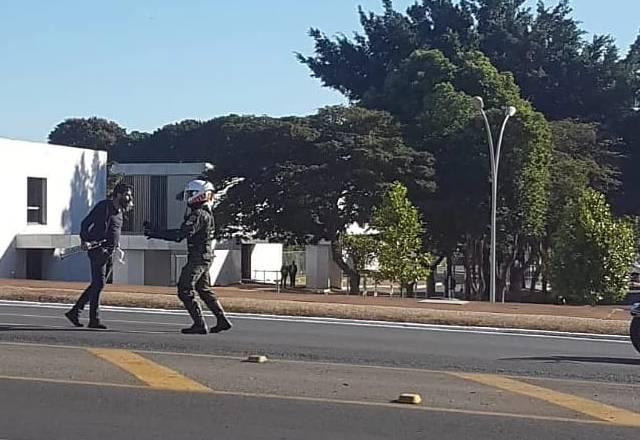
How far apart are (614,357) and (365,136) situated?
31.8m

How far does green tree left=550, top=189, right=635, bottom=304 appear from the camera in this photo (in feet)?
121

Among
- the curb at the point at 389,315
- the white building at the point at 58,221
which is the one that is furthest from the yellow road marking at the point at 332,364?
the white building at the point at 58,221

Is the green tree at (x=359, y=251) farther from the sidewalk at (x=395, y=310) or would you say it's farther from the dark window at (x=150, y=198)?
the sidewalk at (x=395, y=310)

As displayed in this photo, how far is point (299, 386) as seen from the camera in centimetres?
1007

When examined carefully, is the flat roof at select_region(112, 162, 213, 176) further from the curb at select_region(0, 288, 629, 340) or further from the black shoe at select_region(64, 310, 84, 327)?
the black shoe at select_region(64, 310, 84, 327)

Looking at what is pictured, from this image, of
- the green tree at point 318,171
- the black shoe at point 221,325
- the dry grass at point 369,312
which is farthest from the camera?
the green tree at point 318,171

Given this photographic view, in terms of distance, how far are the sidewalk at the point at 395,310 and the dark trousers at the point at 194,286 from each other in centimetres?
566

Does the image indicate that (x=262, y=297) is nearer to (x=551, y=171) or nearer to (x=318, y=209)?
(x=318, y=209)

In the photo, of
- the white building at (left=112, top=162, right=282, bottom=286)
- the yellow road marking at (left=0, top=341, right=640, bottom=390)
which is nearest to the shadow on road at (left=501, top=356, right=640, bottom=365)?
the yellow road marking at (left=0, top=341, right=640, bottom=390)

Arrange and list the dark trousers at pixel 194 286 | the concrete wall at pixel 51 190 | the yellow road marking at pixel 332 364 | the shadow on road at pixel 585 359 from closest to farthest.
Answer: the yellow road marking at pixel 332 364 → the shadow on road at pixel 585 359 → the dark trousers at pixel 194 286 → the concrete wall at pixel 51 190

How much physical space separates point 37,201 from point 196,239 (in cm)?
3523

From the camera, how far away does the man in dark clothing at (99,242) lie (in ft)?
46.2

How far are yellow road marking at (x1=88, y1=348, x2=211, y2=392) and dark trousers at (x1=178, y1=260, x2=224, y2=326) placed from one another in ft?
5.16

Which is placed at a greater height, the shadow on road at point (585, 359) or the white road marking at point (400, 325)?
the white road marking at point (400, 325)
